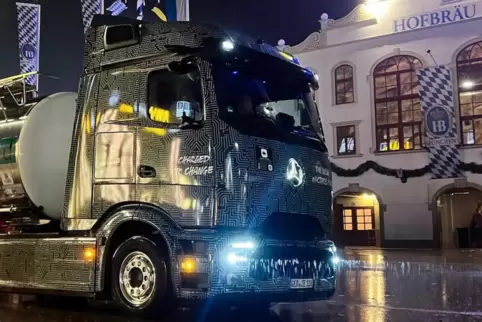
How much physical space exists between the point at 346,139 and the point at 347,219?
3956mm

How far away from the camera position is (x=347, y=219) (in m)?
30.3

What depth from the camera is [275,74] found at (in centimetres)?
731

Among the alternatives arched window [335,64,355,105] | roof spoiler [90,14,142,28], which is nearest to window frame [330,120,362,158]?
arched window [335,64,355,105]

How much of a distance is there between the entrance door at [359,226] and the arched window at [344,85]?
17.3 ft

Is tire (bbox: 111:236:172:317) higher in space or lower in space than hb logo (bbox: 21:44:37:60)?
lower

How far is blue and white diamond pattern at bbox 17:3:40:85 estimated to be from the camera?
22734mm

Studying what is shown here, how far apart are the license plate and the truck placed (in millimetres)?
15

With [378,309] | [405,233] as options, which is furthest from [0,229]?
[405,233]

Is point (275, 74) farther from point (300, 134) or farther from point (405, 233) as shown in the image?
point (405, 233)

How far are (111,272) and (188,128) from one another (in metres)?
1.91

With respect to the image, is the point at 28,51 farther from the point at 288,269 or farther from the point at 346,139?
the point at 288,269

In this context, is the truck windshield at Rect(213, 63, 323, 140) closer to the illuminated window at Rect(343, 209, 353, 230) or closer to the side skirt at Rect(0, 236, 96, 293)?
the side skirt at Rect(0, 236, 96, 293)

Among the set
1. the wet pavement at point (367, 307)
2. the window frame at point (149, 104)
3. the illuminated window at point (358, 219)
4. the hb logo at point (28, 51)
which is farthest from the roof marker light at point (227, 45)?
the illuminated window at point (358, 219)

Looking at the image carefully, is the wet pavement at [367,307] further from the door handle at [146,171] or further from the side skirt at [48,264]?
the door handle at [146,171]
